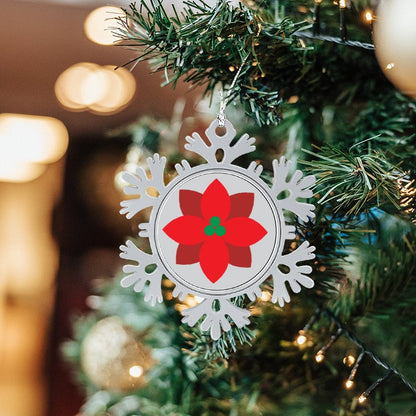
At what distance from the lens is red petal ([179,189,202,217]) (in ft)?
0.97

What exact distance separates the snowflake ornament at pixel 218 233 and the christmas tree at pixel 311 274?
26 millimetres

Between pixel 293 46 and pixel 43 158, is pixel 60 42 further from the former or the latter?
pixel 293 46

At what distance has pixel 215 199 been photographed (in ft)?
0.97

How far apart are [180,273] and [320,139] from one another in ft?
0.78

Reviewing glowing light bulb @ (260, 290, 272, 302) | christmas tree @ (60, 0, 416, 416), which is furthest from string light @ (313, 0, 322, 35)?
glowing light bulb @ (260, 290, 272, 302)

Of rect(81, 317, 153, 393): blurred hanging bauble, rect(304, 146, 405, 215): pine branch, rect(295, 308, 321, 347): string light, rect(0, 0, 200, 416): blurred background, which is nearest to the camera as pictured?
rect(304, 146, 405, 215): pine branch

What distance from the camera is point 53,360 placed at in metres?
1.02

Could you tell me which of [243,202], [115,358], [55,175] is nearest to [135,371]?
[115,358]

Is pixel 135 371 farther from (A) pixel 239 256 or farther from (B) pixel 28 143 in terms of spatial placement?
(B) pixel 28 143

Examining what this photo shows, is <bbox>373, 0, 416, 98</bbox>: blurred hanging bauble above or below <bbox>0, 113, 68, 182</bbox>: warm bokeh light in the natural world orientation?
below

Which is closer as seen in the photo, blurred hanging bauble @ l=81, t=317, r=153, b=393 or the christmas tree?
the christmas tree

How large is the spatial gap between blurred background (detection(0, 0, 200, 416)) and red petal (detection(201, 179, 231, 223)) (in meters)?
0.71

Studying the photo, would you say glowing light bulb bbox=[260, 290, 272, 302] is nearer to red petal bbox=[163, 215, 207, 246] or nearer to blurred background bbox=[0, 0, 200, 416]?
red petal bbox=[163, 215, 207, 246]

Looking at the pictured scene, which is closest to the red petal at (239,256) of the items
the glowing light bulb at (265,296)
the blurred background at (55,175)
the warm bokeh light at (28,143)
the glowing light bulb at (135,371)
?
the glowing light bulb at (265,296)
